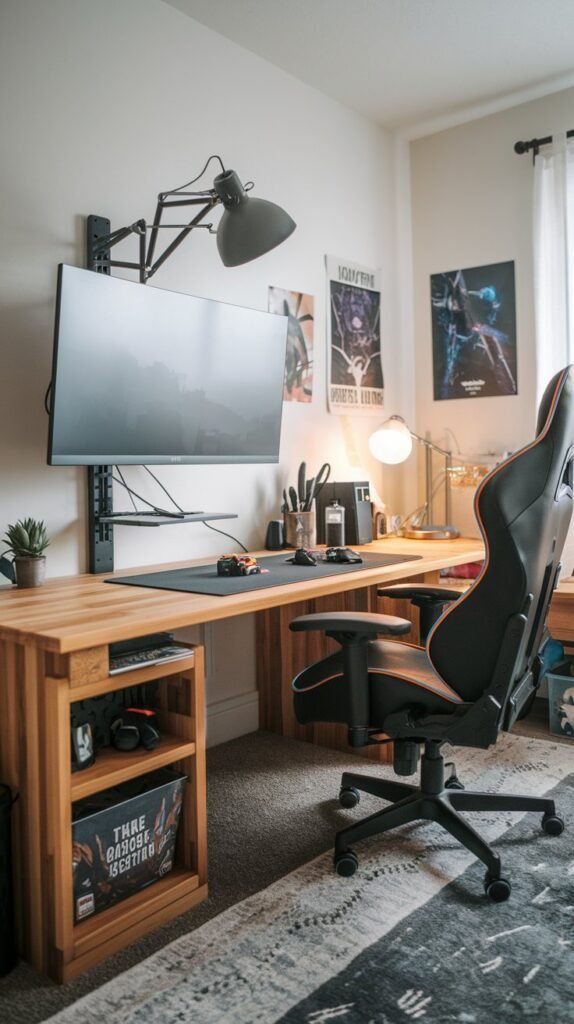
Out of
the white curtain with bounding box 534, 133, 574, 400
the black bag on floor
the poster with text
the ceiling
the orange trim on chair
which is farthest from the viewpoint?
the white curtain with bounding box 534, 133, 574, 400

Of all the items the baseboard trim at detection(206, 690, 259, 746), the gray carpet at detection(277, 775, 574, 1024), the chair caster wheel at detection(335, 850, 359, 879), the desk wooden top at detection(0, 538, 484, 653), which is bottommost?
the gray carpet at detection(277, 775, 574, 1024)

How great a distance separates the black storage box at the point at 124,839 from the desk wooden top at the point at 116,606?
388mm

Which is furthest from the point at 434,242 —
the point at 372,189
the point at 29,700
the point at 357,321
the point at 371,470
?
the point at 29,700

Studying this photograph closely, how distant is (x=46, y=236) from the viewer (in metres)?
2.13

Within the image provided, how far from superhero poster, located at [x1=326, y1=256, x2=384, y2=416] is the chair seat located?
1.52 metres

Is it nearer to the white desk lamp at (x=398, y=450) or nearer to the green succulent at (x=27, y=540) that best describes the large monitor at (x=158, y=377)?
the green succulent at (x=27, y=540)

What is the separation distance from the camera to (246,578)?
2.04 meters

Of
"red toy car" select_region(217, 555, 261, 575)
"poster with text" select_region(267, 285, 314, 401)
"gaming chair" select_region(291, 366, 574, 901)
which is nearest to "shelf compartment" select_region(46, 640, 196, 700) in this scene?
"gaming chair" select_region(291, 366, 574, 901)

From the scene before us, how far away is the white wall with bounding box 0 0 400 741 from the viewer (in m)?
2.08

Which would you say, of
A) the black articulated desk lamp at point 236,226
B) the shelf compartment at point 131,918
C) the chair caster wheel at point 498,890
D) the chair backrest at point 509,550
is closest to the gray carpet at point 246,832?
the shelf compartment at point 131,918

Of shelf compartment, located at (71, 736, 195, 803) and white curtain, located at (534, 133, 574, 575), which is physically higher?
white curtain, located at (534, 133, 574, 575)

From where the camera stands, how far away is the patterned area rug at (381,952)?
1.38 m

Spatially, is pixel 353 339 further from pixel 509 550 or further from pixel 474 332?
pixel 509 550

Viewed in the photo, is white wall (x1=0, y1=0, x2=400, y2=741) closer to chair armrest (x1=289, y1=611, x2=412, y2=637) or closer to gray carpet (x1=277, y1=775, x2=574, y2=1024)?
chair armrest (x1=289, y1=611, x2=412, y2=637)
